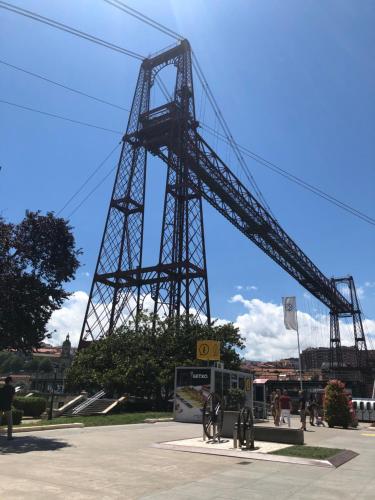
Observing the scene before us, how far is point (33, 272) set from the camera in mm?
15336

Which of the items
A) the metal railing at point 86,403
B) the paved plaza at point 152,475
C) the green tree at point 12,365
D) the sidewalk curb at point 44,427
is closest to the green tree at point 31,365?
the green tree at point 12,365

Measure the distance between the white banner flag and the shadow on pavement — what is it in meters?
16.5

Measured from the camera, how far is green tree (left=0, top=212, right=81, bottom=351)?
47.9 feet

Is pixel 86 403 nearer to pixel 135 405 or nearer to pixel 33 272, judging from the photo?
pixel 135 405

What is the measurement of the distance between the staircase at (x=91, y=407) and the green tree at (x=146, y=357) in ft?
6.71

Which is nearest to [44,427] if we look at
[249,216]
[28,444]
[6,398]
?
[6,398]

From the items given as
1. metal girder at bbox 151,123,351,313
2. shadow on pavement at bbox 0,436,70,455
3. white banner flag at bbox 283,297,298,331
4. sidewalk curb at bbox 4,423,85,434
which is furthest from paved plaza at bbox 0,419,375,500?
metal girder at bbox 151,123,351,313

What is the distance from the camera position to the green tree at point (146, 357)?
30.5 metres

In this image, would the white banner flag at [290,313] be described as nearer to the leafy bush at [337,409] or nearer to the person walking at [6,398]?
the leafy bush at [337,409]

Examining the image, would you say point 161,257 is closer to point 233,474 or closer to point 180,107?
point 180,107

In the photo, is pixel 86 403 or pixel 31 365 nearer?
pixel 86 403

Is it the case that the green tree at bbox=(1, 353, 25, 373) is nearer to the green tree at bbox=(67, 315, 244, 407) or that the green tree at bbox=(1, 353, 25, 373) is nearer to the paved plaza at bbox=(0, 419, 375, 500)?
the green tree at bbox=(67, 315, 244, 407)

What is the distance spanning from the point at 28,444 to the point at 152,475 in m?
5.11

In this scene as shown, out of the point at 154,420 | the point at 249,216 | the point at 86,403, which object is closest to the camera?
the point at 154,420
